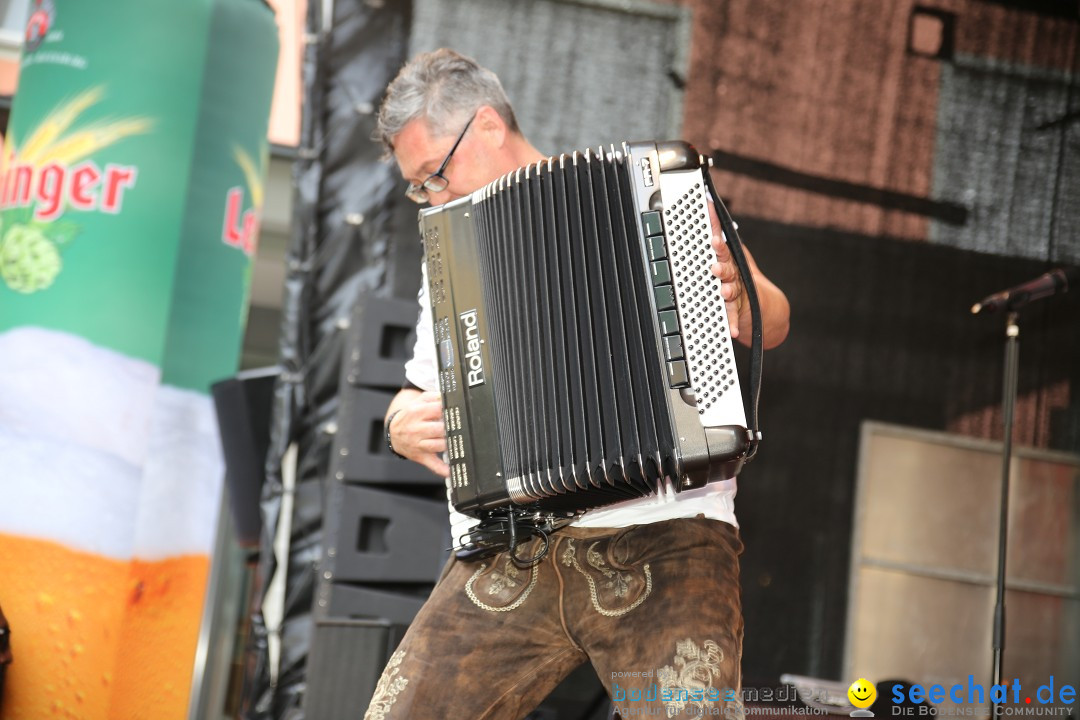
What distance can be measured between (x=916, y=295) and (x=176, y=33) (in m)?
2.86

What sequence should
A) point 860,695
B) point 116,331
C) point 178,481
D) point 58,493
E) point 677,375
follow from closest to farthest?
point 677,375 → point 860,695 → point 58,493 → point 116,331 → point 178,481

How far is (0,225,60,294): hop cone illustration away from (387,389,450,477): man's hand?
1.68 metres

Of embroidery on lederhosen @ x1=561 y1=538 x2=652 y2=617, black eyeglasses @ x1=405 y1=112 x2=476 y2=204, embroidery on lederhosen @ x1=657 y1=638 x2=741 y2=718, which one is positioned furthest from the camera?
black eyeglasses @ x1=405 y1=112 x2=476 y2=204

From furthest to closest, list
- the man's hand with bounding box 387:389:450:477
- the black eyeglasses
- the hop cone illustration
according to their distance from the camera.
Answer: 1. the hop cone illustration
2. the black eyeglasses
3. the man's hand with bounding box 387:389:450:477

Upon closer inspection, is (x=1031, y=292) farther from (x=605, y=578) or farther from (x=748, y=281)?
(x=605, y=578)

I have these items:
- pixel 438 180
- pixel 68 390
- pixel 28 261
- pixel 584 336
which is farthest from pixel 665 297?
pixel 28 261

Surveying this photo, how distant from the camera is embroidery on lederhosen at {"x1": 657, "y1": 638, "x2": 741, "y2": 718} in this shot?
1.60 metres

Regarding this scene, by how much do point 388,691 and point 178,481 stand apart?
175 cm

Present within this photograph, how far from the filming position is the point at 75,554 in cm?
307

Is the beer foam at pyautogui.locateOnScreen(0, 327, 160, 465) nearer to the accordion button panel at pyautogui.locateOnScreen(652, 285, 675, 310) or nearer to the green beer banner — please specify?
the green beer banner

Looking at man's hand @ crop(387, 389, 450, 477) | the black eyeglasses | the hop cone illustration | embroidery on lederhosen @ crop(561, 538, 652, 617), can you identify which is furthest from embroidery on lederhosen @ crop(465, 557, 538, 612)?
the hop cone illustration

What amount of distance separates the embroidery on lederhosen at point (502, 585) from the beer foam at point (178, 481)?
5.59 feet

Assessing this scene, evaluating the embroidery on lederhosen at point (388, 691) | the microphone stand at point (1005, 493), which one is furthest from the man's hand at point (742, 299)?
the microphone stand at point (1005, 493)

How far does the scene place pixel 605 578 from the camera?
1.79 m
